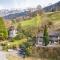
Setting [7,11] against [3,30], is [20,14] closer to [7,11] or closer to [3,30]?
[7,11]

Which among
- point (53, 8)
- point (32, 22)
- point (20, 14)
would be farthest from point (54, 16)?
point (20, 14)

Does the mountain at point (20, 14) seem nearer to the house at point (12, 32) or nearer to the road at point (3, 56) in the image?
the house at point (12, 32)

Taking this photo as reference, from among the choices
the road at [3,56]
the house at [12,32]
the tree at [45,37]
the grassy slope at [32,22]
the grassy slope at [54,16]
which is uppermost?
the grassy slope at [54,16]

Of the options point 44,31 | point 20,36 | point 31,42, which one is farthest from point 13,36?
point 44,31

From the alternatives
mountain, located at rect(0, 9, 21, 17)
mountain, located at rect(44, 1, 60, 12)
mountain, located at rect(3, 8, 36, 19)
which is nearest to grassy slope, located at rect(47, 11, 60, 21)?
mountain, located at rect(44, 1, 60, 12)

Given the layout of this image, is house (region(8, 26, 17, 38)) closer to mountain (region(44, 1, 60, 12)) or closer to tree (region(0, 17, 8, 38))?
tree (region(0, 17, 8, 38))

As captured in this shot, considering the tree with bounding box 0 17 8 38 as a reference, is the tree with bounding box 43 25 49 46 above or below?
below

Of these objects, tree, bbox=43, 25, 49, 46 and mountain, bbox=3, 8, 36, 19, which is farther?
mountain, bbox=3, 8, 36, 19

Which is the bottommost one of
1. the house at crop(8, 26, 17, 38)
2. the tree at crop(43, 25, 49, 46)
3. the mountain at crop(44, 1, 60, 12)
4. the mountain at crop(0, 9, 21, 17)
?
the tree at crop(43, 25, 49, 46)

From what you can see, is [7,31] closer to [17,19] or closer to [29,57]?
[17,19]

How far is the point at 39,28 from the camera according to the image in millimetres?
1854

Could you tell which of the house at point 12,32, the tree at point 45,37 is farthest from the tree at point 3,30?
the tree at point 45,37

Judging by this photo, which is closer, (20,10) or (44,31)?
(44,31)

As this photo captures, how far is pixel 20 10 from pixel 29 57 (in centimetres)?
53
